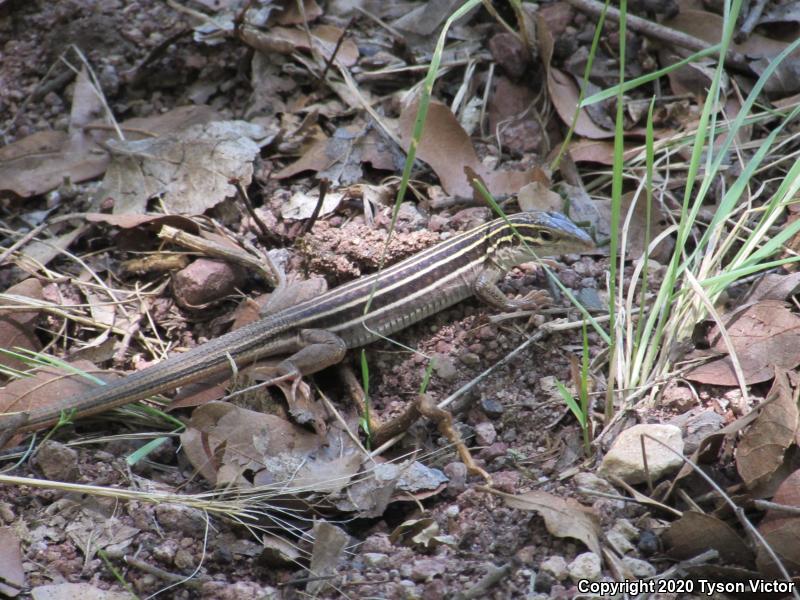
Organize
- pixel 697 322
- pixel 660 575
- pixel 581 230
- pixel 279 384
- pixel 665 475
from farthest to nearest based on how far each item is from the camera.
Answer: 1. pixel 581 230
2. pixel 279 384
3. pixel 697 322
4. pixel 665 475
5. pixel 660 575

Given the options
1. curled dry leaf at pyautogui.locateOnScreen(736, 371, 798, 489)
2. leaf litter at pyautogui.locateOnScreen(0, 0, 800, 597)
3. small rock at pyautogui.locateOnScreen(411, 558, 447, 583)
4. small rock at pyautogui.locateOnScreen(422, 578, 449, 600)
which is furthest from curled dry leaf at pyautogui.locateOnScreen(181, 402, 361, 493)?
curled dry leaf at pyautogui.locateOnScreen(736, 371, 798, 489)

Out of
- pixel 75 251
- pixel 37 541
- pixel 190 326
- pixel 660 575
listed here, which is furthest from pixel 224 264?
pixel 660 575

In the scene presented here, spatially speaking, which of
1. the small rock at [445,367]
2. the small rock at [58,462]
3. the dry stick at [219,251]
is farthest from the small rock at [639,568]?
the dry stick at [219,251]

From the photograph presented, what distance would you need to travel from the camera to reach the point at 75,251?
4.74 metres

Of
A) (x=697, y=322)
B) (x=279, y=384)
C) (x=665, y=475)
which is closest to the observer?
(x=665, y=475)

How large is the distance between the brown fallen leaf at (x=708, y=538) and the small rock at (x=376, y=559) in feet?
3.48

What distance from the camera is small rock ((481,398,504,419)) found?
376 centimetres

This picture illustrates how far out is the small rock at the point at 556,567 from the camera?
2.82 meters

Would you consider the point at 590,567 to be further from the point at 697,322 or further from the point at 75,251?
the point at 75,251

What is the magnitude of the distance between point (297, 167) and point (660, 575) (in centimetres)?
318

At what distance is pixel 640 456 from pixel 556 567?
569 mm

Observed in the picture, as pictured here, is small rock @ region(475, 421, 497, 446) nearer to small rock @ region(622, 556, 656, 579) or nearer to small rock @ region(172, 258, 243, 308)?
small rock @ region(622, 556, 656, 579)

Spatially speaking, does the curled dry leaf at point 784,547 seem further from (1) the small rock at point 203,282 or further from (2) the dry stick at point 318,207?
(1) the small rock at point 203,282

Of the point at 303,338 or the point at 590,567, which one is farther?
the point at 303,338
